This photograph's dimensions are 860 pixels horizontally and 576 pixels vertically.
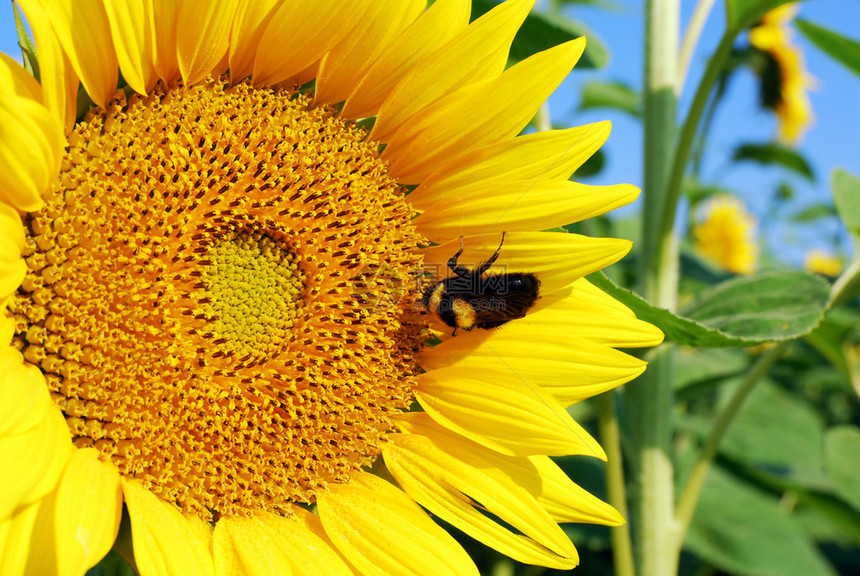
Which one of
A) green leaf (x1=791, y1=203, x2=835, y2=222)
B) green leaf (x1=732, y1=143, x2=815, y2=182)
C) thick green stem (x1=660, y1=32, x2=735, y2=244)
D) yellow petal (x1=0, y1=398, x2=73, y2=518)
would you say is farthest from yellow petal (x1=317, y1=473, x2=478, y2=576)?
green leaf (x1=791, y1=203, x2=835, y2=222)

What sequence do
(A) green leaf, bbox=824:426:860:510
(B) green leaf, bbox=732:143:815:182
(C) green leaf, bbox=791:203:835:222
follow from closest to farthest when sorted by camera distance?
(A) green leaf, bbox=824:426:860:510 → (B) green leaf, bbox=732:143:815:182 → (C) green leaf, bbox=791:203:835:222

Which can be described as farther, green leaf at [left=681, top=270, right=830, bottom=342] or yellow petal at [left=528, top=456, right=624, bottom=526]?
green leaf at [left=681, top=270, right=830, bottom=342]

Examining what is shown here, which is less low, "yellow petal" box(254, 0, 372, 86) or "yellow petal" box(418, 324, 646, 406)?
"yellow petal" box(254, 0, 372, 86)

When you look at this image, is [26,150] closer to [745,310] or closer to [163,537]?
[163,537]

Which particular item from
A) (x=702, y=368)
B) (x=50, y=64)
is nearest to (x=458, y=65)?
(x=50, y=64)

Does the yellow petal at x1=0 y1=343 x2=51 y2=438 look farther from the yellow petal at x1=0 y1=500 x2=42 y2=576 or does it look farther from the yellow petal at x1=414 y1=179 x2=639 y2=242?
the yellow petal at x1=414 y1=179 x2=639 y2=242

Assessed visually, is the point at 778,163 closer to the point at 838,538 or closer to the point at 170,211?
the point at 838,538

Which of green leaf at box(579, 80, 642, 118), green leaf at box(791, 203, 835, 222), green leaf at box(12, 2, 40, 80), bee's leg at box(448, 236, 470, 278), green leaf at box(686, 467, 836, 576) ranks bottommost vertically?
green leaf at box(686, 467, 836, 576)
